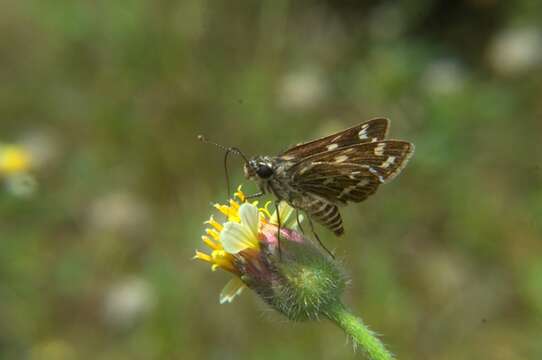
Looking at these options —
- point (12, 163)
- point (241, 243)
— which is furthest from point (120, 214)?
point (241, 243)

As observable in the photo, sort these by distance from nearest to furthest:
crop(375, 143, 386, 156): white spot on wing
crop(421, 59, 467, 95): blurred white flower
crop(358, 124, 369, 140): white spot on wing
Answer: crop(375, 143, 386, 156): white spot on wing
crop(358, 124, 369, 140): white spot on wing
crop(421, 59, 467, 95): blurred white flower

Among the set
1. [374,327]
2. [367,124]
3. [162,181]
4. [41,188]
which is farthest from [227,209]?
[41,188]

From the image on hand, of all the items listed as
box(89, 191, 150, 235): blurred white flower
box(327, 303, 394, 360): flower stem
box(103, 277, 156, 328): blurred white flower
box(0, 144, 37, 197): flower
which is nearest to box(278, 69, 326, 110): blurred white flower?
box(89, 191, 150, 235): blurred white flower

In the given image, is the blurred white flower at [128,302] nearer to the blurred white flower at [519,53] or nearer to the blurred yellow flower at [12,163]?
the blurred yellow flower at [12,163]

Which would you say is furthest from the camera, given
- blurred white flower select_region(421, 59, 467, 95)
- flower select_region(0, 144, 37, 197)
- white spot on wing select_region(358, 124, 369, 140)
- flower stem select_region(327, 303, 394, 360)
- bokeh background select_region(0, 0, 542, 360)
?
blurred white flower select_region(421, 59, 467, 95)

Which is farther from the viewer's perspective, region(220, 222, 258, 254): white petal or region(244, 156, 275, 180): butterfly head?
region(244, 156, 275, 180): butterfly head

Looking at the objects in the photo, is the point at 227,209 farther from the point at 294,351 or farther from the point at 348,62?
the point at 348,62

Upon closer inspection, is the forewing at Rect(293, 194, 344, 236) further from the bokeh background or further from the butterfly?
A: the bokeh background
